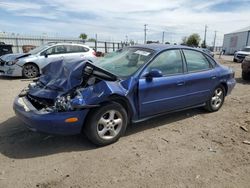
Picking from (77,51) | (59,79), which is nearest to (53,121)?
(59,79)

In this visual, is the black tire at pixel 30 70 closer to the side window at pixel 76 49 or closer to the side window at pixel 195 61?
the side window at pixel 76 49

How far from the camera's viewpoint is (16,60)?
9.70 m

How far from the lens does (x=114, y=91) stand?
12.1 ft

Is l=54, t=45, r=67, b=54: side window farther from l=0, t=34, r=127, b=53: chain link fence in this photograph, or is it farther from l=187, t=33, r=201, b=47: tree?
A: l=187, t=33, r=201, b=47: tree

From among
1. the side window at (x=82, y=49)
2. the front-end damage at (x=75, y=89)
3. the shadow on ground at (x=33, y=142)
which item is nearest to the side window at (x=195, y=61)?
the shadow on ground at (x=33, y=142)

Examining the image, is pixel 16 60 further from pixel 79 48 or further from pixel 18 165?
pixel 18 165

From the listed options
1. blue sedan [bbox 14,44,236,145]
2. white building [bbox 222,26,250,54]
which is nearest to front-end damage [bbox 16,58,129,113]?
blue sedan [bbox 14,44,236,145]

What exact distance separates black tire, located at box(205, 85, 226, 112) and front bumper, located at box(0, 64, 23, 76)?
760 centimetres

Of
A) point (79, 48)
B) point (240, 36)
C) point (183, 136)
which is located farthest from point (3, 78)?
point (240, 36)

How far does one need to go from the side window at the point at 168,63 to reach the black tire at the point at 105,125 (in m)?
1.00

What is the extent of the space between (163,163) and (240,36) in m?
67.0

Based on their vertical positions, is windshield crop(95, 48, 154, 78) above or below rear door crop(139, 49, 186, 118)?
above

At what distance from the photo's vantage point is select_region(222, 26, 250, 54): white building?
5794 centimetres

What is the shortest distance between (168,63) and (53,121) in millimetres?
2423
